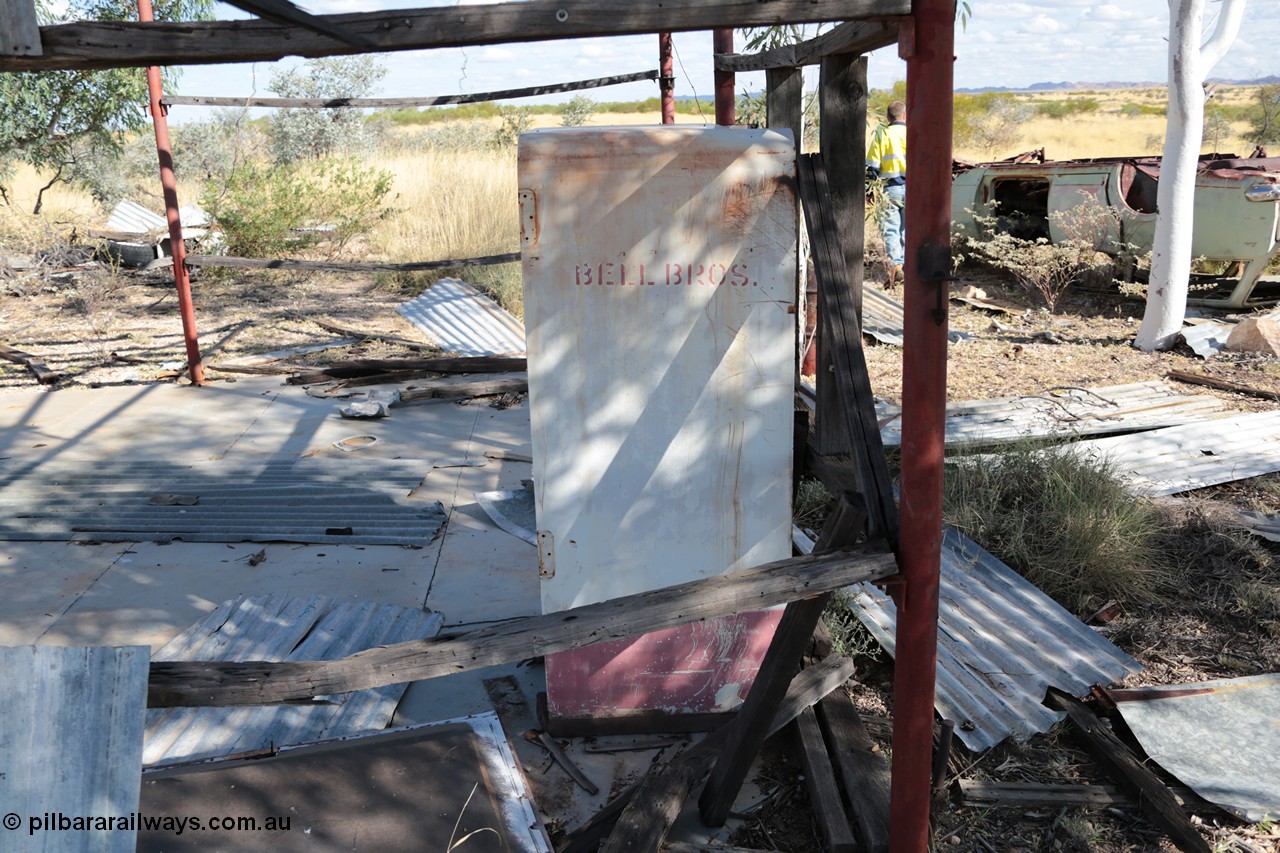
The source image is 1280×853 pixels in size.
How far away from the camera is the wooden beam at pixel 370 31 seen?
194 cm

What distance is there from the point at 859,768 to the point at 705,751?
18.5 inches

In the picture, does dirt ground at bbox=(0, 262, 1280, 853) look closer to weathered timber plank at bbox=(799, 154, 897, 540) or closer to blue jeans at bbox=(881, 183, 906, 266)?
blue jeans at bbox=(881, 183, 906, 266)

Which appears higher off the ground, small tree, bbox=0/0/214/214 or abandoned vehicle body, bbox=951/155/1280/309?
small tree, bbox=0/0/214/214

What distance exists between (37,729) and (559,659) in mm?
1622

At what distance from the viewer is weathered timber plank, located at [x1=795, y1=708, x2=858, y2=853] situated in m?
2.80

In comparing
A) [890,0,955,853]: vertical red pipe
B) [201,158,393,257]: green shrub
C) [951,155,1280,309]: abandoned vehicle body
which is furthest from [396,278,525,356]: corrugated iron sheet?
[890,0,955,853]: vertical red pipe

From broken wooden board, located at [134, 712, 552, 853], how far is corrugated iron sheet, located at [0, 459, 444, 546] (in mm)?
2120

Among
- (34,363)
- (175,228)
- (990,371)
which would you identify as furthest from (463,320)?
(990,371)

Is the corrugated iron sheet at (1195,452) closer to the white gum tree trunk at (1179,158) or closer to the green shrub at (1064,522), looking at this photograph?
the green shrub at (1064,522)

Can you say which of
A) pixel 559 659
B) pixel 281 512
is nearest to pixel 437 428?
pixel 281 512

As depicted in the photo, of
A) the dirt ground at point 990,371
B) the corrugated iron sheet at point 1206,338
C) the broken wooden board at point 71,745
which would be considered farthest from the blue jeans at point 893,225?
the broken wooden board at point 71,745

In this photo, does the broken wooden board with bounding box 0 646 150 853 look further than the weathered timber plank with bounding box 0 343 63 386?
No

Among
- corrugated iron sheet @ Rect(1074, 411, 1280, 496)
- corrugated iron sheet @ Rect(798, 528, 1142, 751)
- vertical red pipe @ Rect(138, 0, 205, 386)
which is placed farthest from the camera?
vertical red pipe @ Rect(138, 0, 205, 386)

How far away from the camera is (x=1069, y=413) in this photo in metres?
6.70
